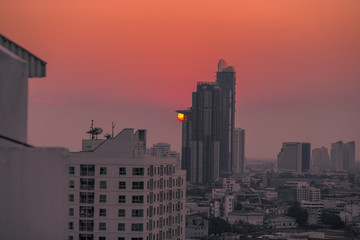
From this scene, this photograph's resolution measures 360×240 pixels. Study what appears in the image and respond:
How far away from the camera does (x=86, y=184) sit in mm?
21578

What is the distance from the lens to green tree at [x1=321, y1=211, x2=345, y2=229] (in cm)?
9062

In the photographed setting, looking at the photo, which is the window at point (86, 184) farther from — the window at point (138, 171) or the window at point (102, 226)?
the window at point (138, 171)

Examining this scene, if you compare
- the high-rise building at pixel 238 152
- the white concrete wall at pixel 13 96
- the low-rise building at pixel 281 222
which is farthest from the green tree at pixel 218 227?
the high-rise building at pixel 238 152

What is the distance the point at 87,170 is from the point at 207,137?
149378 mm

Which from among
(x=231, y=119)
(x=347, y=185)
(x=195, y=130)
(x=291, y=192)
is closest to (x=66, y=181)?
(x=291, y=192)

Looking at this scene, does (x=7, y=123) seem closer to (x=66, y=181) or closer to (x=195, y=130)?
(x=66, y=181)

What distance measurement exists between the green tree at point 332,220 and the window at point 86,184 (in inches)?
2797

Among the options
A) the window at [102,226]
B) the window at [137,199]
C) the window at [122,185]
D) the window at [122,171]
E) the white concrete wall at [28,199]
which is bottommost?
the window at [102,226]

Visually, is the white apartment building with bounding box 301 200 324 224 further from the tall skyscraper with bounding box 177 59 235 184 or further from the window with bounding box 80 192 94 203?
the window with bounding box 80 192 94 203

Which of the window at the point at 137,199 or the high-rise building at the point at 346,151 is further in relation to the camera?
the high-rise building at the point at 346,151

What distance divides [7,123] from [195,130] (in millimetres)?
166857

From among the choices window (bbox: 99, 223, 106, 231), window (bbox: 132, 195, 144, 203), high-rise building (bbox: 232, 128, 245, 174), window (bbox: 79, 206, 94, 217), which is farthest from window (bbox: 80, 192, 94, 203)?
high-rise building (bbox: 232, 128, 245, 174)

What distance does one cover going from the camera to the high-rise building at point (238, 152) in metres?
194

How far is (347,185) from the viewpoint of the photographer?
496ft
